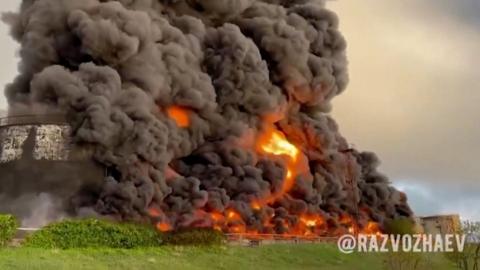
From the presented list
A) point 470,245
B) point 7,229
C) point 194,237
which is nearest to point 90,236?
point 7,229

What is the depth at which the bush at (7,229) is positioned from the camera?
80.3 ft

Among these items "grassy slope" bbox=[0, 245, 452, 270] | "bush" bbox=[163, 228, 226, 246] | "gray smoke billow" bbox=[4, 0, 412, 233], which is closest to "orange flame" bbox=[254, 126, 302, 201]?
"gray smoke billow" bbox=[4, 0, 412, 233]

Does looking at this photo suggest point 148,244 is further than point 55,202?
No

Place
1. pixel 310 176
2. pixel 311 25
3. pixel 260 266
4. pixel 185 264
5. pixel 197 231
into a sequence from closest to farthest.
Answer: pixel 185 264 → pixel 260 266 → pixel 197 231 → pixel 310 176 → pixel 311 25

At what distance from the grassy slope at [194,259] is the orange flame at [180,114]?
1956cm

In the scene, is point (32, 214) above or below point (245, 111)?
below

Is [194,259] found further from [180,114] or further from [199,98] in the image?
[180,114]

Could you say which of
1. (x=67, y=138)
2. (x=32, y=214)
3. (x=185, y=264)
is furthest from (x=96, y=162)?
(x=185, y=264)

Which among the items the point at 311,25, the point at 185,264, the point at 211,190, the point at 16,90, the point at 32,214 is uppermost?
the point at 311,25

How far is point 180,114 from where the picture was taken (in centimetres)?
4897

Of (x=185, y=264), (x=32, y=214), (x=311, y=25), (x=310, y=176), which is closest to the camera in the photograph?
(x=185, y=264)

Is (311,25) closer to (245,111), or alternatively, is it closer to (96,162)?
(245,111)

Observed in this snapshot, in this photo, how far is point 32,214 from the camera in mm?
37969

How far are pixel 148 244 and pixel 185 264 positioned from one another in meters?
3.68
